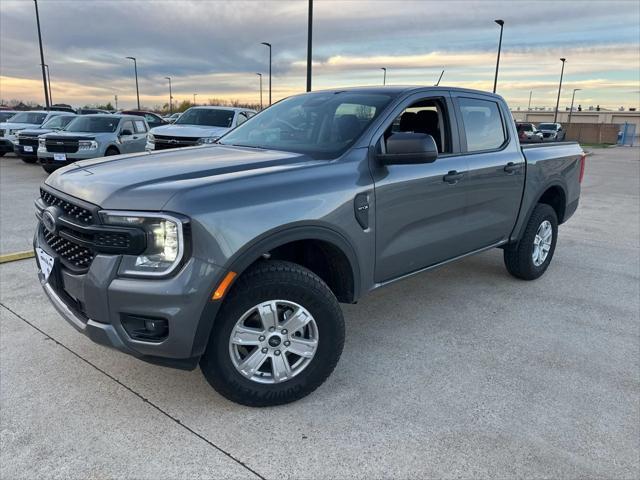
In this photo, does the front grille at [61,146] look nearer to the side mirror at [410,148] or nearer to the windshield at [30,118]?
the windshield at [30,118]

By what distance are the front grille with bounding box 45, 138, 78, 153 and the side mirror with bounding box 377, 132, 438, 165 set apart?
35.3 feet

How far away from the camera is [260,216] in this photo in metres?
2.61

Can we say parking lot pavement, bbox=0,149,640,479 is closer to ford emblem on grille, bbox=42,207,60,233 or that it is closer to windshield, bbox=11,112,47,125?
ford emblem on grille, bbox=42,207,60,233

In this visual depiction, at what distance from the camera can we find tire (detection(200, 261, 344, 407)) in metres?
2.64

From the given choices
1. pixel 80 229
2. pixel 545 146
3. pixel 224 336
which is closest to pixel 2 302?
pixel 80 229

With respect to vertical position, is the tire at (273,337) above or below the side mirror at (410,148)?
below

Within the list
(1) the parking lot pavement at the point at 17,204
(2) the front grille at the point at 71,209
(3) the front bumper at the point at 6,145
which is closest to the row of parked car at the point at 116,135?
(1) the parking lot pavement at the point at 17,204

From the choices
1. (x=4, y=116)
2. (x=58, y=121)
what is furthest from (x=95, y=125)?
(x=4, y=116)

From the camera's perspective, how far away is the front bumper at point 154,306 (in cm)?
239

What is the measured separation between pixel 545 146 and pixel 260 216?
147 inches

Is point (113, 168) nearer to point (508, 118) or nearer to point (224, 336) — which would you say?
point (224, 336)

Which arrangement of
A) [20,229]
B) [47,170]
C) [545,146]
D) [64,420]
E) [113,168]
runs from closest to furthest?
[64,420] → [113,168] → [545,146] → [20,229] → [47,170]

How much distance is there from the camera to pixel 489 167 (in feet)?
13.9

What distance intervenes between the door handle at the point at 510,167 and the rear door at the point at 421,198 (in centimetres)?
61
